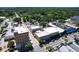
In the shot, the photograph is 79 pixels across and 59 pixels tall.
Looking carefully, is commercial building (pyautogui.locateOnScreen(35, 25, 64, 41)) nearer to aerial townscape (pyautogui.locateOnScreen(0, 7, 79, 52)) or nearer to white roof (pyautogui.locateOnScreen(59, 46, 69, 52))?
aerial townscape (pyautogui.locateOnScreen(0, 7, 79, 52))

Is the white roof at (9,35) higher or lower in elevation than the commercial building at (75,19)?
lower

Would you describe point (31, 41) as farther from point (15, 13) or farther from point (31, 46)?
point (15, 13)

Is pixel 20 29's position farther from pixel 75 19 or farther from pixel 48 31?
pixel 75 19

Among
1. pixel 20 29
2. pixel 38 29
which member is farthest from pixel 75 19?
pixel 20 29

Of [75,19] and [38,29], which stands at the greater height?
[75,19]

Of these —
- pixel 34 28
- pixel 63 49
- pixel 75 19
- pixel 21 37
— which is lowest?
pixel 63 49

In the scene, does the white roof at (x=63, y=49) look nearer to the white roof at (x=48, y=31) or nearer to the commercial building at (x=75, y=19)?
the white roof at (x=48, y=31)

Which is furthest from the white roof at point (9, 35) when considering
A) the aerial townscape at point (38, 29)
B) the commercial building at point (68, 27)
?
the commercial building at point (68, 27)
